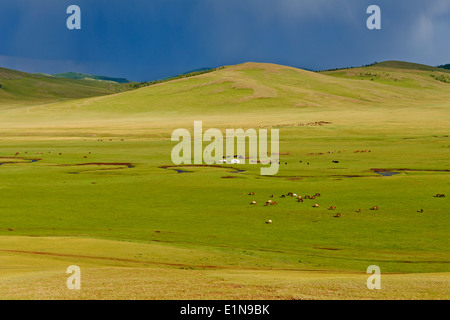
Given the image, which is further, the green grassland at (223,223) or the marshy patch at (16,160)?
the marshy patch at (16,160)

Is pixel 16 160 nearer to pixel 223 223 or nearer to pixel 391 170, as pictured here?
pixel 223 223

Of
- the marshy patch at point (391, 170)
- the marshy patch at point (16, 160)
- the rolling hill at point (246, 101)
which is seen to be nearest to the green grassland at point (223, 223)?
the marshy patch at point (16, 160)

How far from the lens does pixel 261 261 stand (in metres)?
20.9

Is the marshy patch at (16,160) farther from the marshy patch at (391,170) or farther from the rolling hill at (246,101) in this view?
the rolling hill at (246,101)

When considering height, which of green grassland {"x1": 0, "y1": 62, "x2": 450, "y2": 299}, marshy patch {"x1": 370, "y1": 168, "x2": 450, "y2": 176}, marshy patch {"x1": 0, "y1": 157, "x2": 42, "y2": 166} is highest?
marshy patch {"x1": 0, "y1": 157, "x2": 42, "y2": 166}

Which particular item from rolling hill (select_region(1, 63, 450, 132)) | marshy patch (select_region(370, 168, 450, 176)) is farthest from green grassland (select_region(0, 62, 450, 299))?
rolling hill (select_region(1, 63, 450, 132))

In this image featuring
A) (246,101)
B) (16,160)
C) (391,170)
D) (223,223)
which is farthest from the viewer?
(246,101)

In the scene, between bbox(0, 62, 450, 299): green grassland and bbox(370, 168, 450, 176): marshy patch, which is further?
bbox(370, 168, 450, 176): marshy patch

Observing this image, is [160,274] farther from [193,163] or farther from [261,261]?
[193,163]

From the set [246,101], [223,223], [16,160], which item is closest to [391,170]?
[223,223]

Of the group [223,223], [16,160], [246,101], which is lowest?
[223,223]

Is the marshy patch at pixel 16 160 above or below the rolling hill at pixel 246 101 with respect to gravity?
below

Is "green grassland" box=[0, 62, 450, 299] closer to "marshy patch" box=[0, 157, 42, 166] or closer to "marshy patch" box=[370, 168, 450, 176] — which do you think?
"marshy patch" box=[0, 157, 42, 166]
